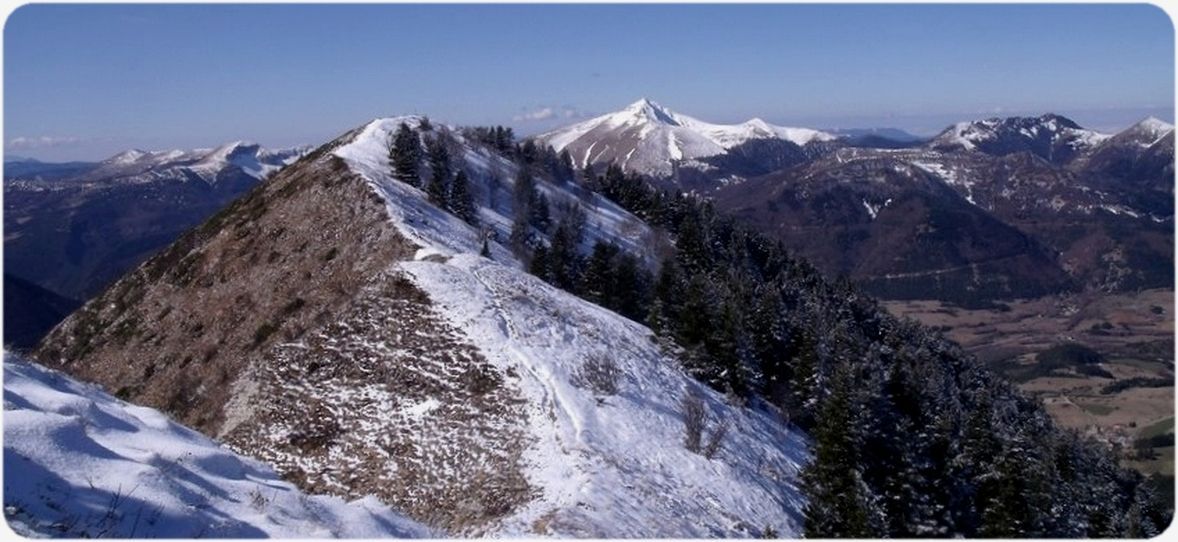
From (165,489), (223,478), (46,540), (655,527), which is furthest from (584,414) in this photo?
(46,540)

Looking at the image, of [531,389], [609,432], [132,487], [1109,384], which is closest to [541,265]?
[531,389]

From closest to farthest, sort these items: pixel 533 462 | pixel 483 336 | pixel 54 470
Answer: pixel 54 470 < pixel 533 462 < pixel 483 336

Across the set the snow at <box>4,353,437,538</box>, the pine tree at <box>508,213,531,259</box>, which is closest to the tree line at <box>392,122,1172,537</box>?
the pine tree at <box>508,213,531,259</box>

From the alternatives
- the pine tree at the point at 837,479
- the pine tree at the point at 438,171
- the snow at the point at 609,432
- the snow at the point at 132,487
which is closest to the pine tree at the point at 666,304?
the snow at the point at 609,432

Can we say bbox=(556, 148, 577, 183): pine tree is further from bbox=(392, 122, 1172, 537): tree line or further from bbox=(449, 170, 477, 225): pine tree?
bbox=(449, 170, 477, 225): pine tree

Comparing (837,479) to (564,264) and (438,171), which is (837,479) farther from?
(438,171)

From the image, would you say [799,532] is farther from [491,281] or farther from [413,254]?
[413,254]
